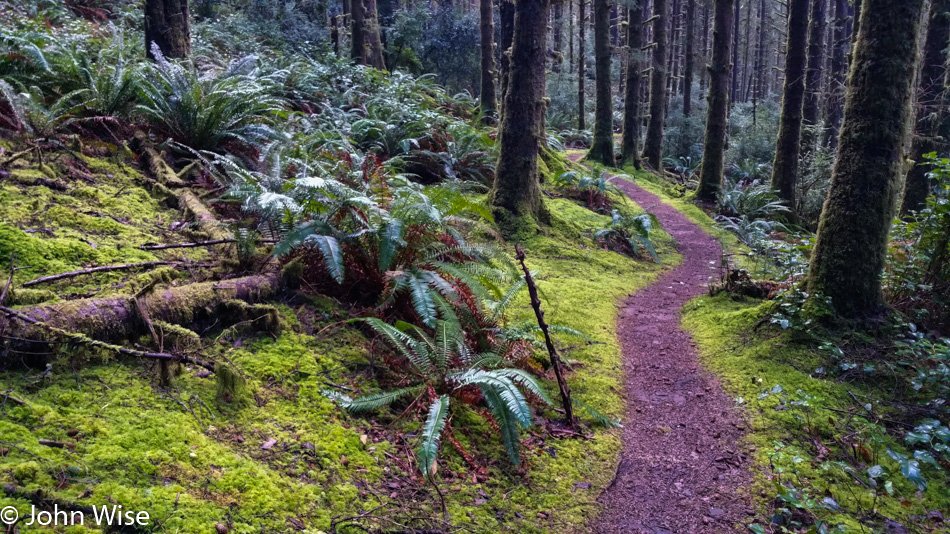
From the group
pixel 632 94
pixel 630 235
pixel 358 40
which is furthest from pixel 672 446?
pixel 632 94

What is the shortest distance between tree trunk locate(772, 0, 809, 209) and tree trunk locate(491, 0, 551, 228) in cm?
769

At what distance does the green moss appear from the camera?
3.37 metres

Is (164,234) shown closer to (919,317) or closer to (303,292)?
(303,292)

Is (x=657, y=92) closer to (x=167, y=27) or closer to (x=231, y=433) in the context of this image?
(x=167, y=27)

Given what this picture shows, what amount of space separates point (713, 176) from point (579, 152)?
351 inches

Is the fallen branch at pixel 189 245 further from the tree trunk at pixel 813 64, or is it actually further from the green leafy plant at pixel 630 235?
the tree trunk at pixel 813 64

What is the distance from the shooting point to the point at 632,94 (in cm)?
1892

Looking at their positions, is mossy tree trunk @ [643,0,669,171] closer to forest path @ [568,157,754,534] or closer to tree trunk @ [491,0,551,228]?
tree trunk @ [491,0,551,228]

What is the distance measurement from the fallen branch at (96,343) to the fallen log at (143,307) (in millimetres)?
29

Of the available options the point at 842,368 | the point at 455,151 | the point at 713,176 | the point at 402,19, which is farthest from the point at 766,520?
the point at 402,19

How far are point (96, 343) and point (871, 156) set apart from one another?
6.02 metres

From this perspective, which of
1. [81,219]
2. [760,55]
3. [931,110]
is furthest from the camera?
[760,55]

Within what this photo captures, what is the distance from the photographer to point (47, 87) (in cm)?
599

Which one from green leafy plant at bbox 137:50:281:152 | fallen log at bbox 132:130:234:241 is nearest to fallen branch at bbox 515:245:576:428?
fallen log at bbox 132:130:234:241
